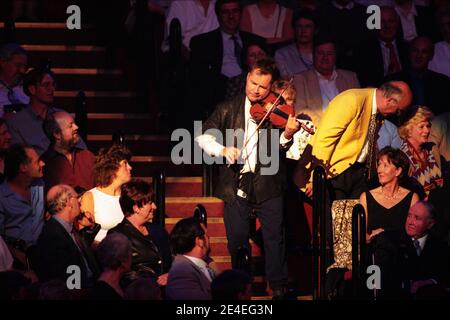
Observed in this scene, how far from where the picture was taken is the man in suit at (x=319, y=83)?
14.1 meters

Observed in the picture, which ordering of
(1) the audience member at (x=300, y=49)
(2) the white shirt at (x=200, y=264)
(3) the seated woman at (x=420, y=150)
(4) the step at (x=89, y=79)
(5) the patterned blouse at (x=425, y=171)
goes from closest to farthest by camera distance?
(2) the white shirt at (x=200, y=264)
(3) the seated woman at (x=420, y=150)
(5) the patterned blouse at (x=425, y=171)
(1) the audience member at (x=300, y=49)
(4) the step at (x=89, y=79)

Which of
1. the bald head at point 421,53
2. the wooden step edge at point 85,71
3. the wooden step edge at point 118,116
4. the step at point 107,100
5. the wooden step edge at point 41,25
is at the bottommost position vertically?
the wooden step edge at point 118,116

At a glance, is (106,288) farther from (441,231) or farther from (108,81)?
(108,81)

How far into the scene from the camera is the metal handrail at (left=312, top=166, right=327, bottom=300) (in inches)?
500

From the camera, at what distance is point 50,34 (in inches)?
626

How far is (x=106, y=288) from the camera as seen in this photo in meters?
11.1

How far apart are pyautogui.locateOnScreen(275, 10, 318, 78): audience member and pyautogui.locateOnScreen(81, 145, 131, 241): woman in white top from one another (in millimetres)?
2618

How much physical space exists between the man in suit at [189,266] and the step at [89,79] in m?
4.16

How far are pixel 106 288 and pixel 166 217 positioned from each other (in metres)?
2.81

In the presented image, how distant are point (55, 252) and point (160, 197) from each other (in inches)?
56.2

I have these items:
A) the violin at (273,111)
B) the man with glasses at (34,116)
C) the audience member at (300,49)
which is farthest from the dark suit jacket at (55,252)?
the audience member at (300,49)

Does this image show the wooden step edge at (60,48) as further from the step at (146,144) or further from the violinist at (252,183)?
the violinist at (252,183)

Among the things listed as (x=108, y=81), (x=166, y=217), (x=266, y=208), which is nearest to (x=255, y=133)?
(x=266, y=208)
